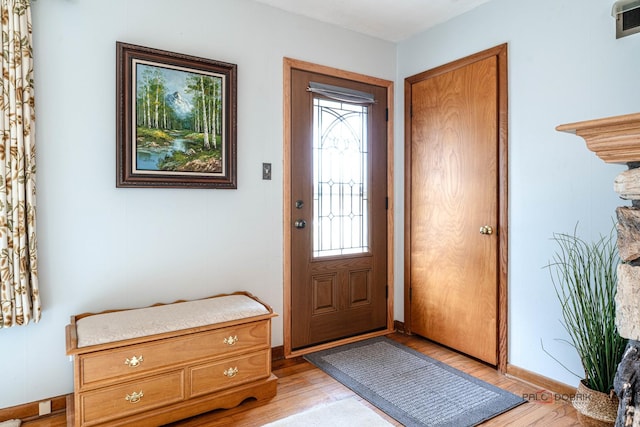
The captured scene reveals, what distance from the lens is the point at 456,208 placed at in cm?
→ 298

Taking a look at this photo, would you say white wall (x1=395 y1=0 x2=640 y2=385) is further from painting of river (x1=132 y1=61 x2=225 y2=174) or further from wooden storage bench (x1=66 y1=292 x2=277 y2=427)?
painting of river (x1=132 y1=61 x2=225 y2=174)

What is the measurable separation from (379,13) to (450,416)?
2699mm

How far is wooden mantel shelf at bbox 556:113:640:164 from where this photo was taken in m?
1.45

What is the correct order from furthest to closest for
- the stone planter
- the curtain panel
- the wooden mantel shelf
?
the curtain panel < the stone planter < the wooden mantel shelf

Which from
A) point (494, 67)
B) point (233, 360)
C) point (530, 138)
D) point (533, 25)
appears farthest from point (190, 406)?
point (533, 25)

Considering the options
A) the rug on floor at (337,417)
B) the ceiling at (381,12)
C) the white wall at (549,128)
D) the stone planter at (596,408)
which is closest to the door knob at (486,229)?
the white wall at (549,128)

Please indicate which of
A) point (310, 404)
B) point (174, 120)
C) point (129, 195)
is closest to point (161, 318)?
point (129, 195)

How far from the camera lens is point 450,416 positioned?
2.15m

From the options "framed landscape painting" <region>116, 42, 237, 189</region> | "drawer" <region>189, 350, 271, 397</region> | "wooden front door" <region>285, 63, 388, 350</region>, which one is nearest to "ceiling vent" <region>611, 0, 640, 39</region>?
"wooden front door" <region>285, 63, 388, 350</region>

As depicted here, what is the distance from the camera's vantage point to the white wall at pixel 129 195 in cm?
215

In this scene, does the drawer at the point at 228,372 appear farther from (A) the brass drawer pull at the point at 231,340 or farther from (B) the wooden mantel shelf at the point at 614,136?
(B) the wooden mantel shelf at the point at 614,136

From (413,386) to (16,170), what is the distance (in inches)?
98.0

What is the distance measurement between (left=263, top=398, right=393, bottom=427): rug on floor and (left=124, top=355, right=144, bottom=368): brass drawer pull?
0.71 meters

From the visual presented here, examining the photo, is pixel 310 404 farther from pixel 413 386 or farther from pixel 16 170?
pixel 16 170
